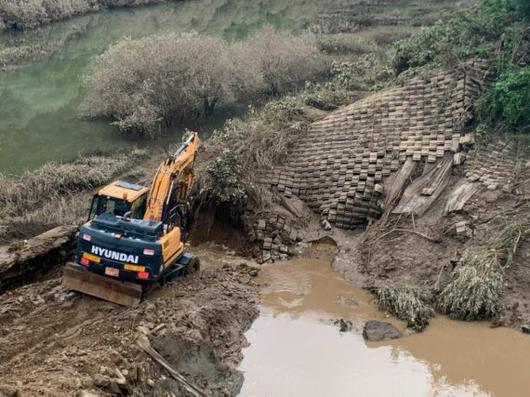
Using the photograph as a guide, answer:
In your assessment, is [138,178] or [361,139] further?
[138,178]

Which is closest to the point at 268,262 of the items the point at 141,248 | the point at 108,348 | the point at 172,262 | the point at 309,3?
the point at 172,262

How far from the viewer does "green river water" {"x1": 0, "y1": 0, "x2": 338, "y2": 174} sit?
2177 centimetres

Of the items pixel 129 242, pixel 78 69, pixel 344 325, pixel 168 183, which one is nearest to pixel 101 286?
pixel 129 242

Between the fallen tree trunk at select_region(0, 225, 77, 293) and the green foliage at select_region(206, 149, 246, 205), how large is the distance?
11.0 feet

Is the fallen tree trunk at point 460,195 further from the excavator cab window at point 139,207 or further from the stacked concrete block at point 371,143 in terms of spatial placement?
the excavator cab window at point 139,207

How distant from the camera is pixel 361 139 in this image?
56.5ft

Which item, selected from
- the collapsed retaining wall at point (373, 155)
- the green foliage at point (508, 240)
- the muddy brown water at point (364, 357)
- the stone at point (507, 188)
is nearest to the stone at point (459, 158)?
the collapsed retaining wall at point (373, 155)

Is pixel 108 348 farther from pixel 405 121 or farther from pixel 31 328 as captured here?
pixel 405 121

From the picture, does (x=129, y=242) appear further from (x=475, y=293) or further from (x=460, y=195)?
(x=460, y=195)

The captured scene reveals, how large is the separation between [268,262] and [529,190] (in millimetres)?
5959

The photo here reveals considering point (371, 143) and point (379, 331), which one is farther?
point (371, 143)

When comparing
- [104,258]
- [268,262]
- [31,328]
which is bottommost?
[268,262]

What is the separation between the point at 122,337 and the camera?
34.7 feet

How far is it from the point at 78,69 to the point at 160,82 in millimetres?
8862
